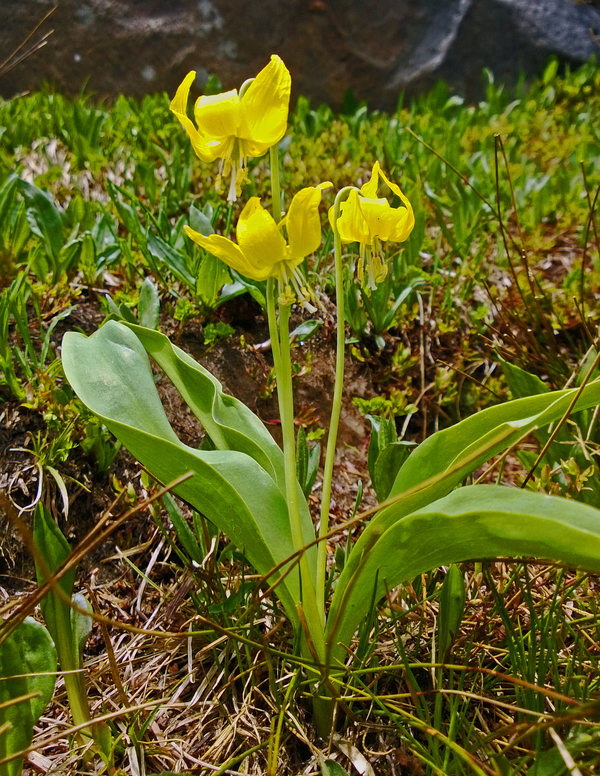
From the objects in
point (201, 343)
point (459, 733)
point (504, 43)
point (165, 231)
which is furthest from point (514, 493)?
point (504, 43)

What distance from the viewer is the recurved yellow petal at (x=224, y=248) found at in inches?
40.7

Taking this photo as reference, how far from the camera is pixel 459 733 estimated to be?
117 cm

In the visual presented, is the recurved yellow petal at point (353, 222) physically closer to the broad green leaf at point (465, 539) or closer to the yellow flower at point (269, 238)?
the yellow flower at point (269, 238)

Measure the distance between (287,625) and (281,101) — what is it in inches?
45.1

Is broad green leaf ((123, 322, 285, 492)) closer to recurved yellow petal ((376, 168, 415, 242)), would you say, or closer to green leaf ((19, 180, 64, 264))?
recurved yellow petal ((376, 168, 415, 242))

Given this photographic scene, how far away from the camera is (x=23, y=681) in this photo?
1088 mm

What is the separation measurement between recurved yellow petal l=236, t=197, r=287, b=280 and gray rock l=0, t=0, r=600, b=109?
4.53 meters

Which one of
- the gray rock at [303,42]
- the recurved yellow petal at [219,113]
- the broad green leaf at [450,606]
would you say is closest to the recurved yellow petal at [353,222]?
the recurved yellow petal at [219,113]

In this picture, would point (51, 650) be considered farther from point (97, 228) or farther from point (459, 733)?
point (97, 228)

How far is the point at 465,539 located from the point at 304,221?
62cm

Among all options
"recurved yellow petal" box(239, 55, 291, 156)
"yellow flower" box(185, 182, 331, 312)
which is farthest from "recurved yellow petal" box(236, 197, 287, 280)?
"recurved yellow petal" box(239, 55, 291, 156)

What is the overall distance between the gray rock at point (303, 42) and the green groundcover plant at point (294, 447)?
4.43 meters

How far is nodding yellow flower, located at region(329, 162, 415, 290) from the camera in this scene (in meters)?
1.08

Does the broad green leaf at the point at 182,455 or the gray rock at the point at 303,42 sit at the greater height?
the gray rock at the point at 303,42
